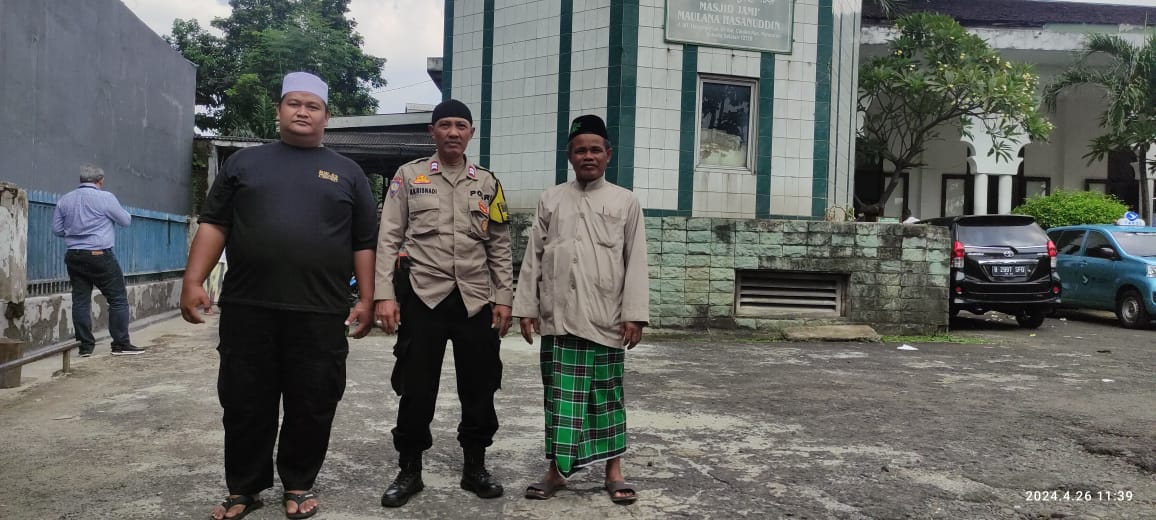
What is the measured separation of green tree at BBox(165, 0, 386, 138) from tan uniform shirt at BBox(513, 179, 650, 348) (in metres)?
25.3

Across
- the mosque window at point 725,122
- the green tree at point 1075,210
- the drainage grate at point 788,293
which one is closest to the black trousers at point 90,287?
the mosque window at point 725,122

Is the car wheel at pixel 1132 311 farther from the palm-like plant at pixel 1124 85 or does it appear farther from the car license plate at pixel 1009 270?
the palm-like plant at pixel 1124 85

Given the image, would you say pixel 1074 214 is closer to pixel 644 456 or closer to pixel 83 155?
pixel 644 456

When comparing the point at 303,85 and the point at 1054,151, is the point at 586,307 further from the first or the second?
the point at 1054,151

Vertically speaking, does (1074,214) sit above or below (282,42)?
below

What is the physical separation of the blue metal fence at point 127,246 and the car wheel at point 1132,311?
13.4 metres

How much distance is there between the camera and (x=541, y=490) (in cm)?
384

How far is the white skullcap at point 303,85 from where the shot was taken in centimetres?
365

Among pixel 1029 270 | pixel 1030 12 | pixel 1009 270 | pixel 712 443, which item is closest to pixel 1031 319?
pixel 1029 270

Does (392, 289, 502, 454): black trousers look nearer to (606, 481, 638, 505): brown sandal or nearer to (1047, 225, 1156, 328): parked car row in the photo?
(606, 481, 638, 505): brown sandal

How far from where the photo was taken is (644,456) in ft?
15.1

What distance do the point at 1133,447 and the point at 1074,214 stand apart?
14762mm

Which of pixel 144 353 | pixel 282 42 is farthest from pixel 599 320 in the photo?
pixel 282 42

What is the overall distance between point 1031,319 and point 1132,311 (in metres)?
1.49
